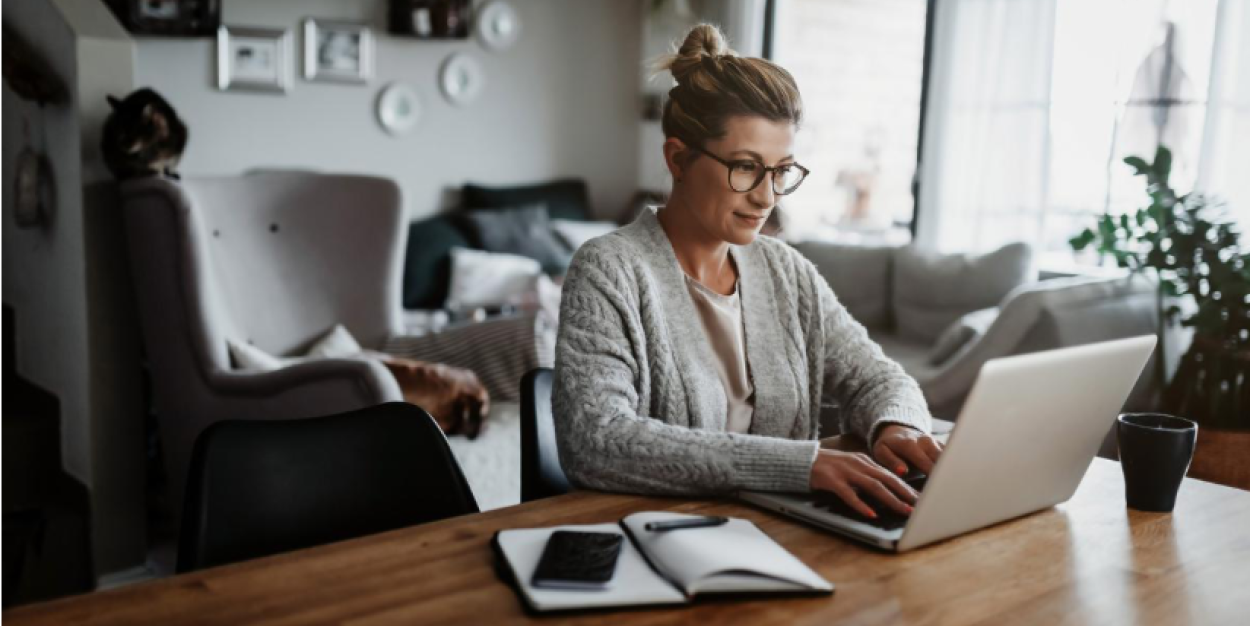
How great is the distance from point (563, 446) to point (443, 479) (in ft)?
0.57

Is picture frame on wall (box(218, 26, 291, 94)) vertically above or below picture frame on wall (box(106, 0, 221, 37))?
below

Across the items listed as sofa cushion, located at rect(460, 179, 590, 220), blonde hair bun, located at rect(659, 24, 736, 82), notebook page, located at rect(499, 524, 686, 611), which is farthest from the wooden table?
sofa cushion, located at rect(460, 179, 590, 220)

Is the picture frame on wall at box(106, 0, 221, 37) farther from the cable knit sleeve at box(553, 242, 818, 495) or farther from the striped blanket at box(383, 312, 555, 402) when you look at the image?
the cable knit sleeve at box(553, 242, 818, 495)

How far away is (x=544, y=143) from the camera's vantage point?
5.98 m

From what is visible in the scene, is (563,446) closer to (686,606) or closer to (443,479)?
(443,479)

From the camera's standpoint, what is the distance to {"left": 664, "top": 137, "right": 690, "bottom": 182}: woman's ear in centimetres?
159

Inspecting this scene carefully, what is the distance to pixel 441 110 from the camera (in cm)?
550

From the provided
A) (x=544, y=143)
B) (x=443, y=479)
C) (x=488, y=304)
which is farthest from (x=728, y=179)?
(x=544, y=143)

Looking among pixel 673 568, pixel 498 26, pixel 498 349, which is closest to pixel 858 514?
pixel 673 568

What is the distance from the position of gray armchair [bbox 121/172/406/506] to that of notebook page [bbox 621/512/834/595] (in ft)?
4.56

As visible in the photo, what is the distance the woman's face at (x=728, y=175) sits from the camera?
1528 millimetres

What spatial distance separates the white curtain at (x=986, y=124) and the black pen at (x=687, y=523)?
3.75 m

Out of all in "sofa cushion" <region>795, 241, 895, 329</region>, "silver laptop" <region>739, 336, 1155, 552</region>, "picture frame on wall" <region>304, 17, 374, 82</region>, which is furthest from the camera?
"picture frame on wall" <region>304, 17, 374, 82</region>

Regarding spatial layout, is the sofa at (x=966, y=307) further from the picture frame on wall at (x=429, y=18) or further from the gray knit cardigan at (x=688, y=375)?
the picture frame on wall at (x=429, y=18)
